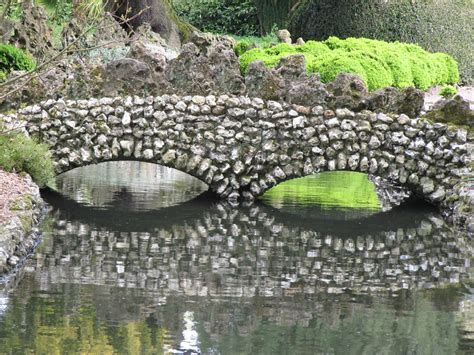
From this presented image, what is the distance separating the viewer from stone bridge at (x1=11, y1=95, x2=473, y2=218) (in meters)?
17.5

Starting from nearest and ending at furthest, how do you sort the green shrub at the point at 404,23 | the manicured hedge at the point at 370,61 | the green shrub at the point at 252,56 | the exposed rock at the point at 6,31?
the manicured hedge at the point at 370,61 < the exposed rock at the point at 6,31 < the green shrub at the point at 252,56 < the green shrub at the point at 404,23

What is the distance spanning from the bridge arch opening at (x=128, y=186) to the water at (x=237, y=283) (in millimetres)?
148

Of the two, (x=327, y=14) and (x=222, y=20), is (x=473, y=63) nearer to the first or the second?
(x=327, y=14)

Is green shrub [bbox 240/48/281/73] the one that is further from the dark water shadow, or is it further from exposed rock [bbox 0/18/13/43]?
the dark water shadow

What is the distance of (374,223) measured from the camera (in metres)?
16.3

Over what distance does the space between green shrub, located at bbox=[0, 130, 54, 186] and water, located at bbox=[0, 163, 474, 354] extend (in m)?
0.58

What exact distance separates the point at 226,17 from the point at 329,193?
2789cm

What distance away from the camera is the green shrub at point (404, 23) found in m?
34.1

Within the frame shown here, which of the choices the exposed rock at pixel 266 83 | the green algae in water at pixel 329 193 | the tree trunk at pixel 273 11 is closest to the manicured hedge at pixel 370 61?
the green algae in water at pixel 329 193

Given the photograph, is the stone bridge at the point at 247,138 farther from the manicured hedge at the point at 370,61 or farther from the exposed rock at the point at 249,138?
the manicured hedge at the point at 370,61

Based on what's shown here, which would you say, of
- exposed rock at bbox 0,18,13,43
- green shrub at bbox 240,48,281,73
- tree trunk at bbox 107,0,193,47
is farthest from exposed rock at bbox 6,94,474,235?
tree trunk at bbox 107,0,193,47

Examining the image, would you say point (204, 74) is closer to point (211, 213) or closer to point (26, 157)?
point (211, 213)

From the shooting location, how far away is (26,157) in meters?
16.1

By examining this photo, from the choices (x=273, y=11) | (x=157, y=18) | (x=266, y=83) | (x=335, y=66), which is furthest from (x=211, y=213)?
(x=273, y=11)
